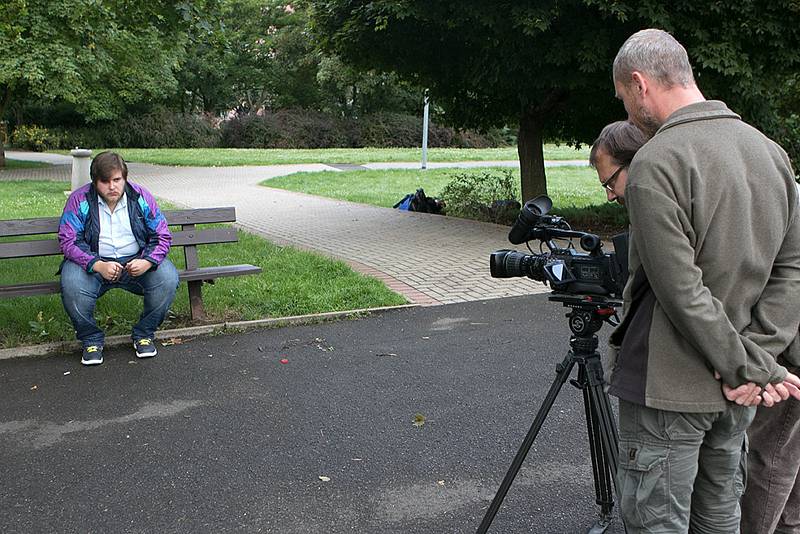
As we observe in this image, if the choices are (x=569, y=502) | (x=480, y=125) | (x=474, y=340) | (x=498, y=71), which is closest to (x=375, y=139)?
(x=480, y=125)

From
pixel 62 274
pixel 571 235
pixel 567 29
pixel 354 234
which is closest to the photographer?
pixel 571 235

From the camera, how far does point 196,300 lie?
258 inches

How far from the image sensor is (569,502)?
11.8ft

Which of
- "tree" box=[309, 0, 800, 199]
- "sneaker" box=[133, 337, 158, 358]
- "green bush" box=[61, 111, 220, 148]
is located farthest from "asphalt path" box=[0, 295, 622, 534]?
"green bush" box=[61, 111, 220, 148]

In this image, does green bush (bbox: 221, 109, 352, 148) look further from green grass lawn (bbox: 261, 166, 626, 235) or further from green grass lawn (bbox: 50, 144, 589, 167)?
green grass lawn (bbox: 261, 166, 626, 235)

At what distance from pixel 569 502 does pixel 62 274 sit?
3.85 metres

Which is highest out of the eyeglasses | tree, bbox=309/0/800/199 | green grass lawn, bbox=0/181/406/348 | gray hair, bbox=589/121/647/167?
tree, bbox=309/0/800/199

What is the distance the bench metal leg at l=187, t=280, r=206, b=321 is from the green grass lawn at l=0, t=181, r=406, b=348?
0.09 m

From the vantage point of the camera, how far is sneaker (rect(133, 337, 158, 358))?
18.7 ft

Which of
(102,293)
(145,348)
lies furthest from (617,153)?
(102,293)

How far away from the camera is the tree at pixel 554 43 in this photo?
888 centimetres

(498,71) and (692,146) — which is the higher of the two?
(498,71)

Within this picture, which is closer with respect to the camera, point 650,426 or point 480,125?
point 650,426

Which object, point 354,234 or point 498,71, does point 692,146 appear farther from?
point 354,234
